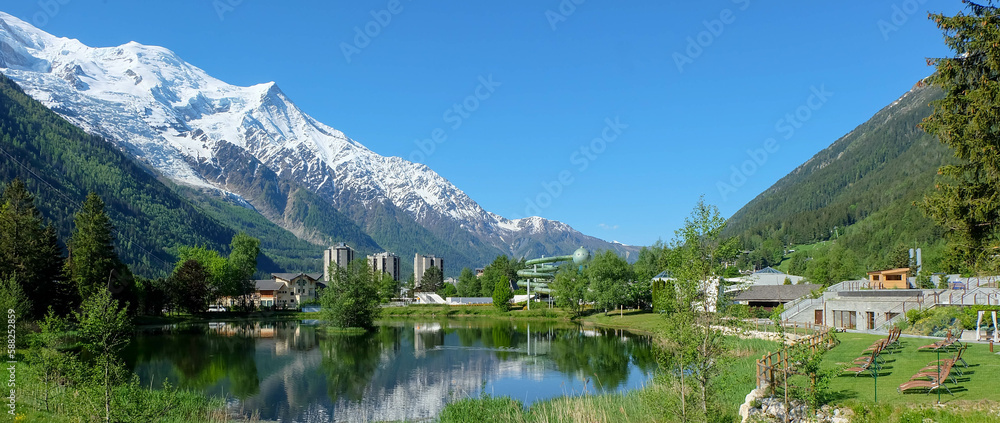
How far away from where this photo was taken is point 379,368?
127 feet

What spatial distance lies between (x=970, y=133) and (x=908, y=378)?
8741 mm

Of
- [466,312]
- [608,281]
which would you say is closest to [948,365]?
[608,281]

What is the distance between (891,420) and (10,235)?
56.9 m

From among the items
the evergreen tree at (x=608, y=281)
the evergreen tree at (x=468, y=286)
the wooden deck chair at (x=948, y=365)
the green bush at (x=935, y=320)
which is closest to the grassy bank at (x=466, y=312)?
the evergreen tree at (x=608, y=281)

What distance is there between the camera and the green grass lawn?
54.2 feet

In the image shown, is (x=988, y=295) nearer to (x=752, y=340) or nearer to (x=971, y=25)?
(x=752, y=340)

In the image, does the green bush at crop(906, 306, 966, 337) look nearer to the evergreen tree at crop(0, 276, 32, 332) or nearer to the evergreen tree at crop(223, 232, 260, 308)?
the evergreen tree at crop(0, 276, 32, 332)

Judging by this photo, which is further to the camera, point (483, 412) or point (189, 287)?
point (189, 287)

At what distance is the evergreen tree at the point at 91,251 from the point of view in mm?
57487

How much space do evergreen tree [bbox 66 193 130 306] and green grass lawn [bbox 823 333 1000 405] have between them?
60855mm

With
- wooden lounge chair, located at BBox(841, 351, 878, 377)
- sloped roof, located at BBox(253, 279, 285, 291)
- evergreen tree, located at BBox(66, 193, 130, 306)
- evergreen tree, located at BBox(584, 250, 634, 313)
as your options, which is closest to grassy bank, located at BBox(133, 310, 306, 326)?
evergreen tree, located at BBox(66, 193, 130, 306)

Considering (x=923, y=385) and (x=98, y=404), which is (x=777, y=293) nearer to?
(x=923, y=385)

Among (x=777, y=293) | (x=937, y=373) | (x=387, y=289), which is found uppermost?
(x=937, y=373)

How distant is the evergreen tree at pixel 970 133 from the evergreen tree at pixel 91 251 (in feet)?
210
